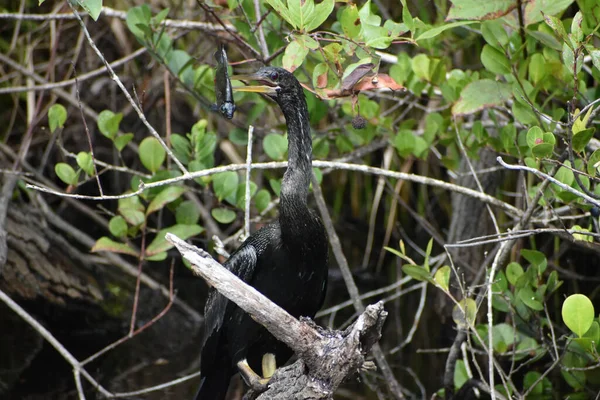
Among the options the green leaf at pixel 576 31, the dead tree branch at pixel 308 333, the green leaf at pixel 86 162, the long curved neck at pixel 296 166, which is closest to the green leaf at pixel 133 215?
the green leaf at pixel 86 162

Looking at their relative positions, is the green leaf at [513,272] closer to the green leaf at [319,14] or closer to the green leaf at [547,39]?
the green leaf at [547,39]

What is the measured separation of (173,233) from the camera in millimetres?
3643

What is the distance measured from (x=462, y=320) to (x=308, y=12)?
5.08 feet

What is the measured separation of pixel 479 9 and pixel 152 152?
5.40 ft

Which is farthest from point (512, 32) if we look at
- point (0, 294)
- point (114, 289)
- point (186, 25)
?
point (114, 289)

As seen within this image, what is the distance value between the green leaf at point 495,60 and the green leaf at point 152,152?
4.90ft

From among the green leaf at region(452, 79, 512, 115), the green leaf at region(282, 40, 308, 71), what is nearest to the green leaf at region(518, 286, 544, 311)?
the green leaf at region(452, 79, 512, 115)

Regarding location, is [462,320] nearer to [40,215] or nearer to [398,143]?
[398,143]

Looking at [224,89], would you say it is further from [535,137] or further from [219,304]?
[535,137]

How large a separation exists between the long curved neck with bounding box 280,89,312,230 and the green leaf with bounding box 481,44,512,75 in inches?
30.3

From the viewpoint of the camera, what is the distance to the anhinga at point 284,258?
2920mm

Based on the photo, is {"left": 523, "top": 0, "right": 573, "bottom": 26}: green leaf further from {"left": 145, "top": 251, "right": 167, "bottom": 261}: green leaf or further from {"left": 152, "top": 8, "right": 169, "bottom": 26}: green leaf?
{"left": 145, "top": 251, "right": 167, "bottom": 261}: green leaf

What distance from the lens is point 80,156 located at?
11.5ft

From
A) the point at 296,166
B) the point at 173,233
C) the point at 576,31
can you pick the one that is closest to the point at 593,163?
the point at 576,31
